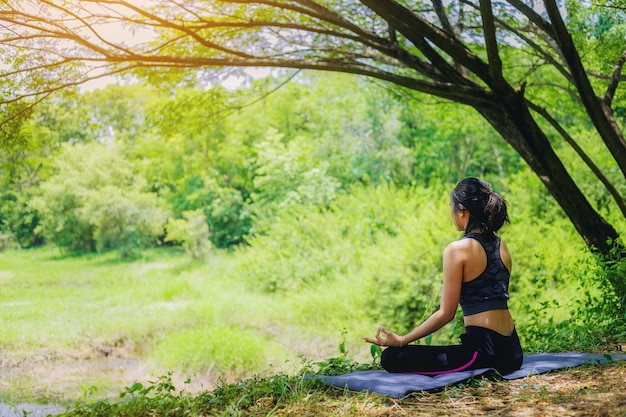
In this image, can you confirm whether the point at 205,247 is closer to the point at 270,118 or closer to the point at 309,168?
the point at 309,168

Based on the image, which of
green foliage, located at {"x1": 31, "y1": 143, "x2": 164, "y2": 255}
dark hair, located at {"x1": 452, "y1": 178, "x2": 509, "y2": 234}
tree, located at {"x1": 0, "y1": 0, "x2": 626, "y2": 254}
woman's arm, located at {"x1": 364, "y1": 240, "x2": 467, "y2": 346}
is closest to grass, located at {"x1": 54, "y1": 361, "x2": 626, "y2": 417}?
woman's arm, located at {"x1": 364, "y1": 240, "x2": 467, "y2": 346}

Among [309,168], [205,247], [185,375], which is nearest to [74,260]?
[185,375]

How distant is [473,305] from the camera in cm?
254

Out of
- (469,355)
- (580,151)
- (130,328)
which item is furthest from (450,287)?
(130,328)

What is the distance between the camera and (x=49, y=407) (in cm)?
565

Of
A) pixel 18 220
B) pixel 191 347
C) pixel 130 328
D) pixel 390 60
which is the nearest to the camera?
pixel 390 60

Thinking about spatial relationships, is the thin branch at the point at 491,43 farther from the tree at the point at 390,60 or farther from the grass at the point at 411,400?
the grass at the point at 411,400

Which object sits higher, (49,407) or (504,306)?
(504,306)

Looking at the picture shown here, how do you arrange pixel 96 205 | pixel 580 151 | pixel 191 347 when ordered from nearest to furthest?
1. pixel 580 151
2. pixel 191 347
3. pixel 96 205

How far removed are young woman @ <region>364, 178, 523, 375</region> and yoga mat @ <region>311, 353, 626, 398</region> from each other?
5 cm

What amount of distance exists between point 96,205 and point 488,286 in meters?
8.19

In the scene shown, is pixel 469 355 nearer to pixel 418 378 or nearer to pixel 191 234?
pixel 418 378

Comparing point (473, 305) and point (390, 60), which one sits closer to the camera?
point (473, 305)

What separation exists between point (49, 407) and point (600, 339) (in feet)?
16.3
